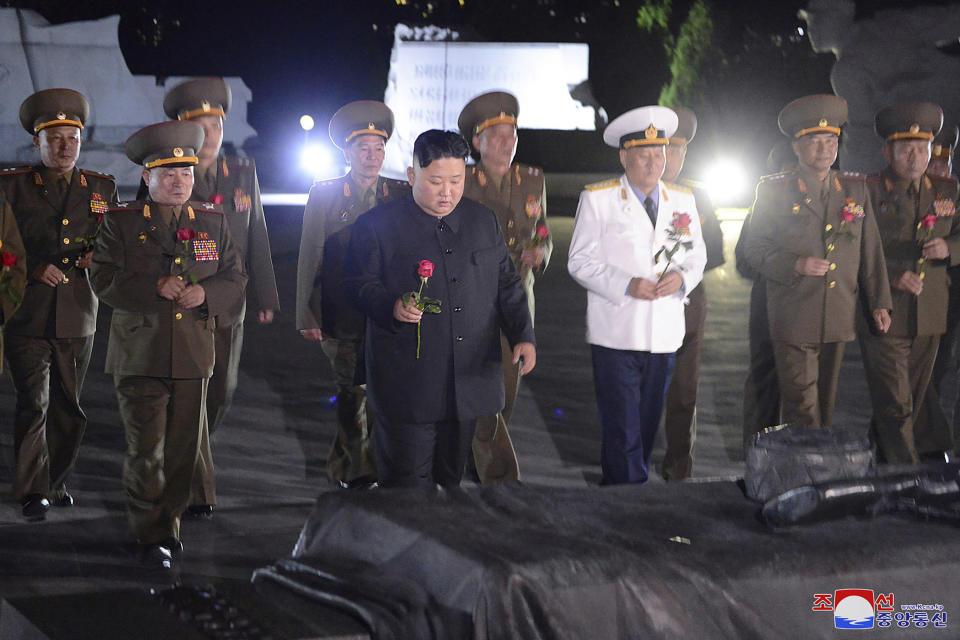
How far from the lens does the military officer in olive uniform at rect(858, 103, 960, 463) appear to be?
609 cm

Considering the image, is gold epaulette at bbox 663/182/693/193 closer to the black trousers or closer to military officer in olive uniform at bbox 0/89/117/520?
the black trousers

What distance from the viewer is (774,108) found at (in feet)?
96.0

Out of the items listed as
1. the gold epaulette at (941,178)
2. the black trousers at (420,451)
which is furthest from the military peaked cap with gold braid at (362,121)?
the gold epaulette at (941,178)

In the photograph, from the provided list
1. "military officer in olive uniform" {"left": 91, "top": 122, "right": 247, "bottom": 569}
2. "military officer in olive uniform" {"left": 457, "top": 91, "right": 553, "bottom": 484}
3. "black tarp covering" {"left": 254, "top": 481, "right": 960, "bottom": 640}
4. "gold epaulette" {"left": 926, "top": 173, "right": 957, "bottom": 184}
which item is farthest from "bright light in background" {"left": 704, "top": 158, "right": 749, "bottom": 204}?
"black tarp covering" {"left": 254, "top": 481, "right": 960, "bottom": 640}

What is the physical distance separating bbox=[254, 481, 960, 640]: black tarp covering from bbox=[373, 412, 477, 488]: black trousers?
1.27m

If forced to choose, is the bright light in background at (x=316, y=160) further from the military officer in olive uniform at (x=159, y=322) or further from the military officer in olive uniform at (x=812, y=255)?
the military officer in olive uniform at (x=159, y=322)

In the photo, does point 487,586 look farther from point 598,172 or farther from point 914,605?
point 598,172

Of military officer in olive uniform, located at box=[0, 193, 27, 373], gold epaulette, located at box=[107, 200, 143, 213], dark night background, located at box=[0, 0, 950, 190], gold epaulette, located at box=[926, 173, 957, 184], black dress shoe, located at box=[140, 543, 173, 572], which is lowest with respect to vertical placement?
black dress shoe, located at box=[140, 543, 173, 572]

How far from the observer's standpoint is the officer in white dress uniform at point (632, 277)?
203 inches

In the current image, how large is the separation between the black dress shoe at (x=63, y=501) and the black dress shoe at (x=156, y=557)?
840mm

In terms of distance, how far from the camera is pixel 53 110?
517 cm

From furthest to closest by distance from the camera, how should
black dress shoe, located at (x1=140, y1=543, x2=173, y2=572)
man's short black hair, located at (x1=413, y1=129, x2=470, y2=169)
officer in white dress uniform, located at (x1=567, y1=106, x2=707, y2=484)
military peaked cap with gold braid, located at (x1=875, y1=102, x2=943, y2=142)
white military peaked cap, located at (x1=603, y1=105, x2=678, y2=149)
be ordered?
military peaked cap with gold braid, located at (x1=875, y1=102, x2=943, y2=142) → officer in white dress uniform, located at (x1=567, y1=106, x2=707, y2=484) → white military peaked cap, located at (x1=603, y1=105, x2=678, y2=149) → black dress shoe, located at (x1=140, y1=543, x2=173, y2=572) → man's short black hair, located at (x1=413, y1=129, x2=470, y2=169)

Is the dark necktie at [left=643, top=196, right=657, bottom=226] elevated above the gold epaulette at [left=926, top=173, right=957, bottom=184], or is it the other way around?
the gold epaulette at [left=926, top=173, right=957, bottom=184]

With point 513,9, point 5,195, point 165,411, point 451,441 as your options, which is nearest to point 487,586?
point 451,441
